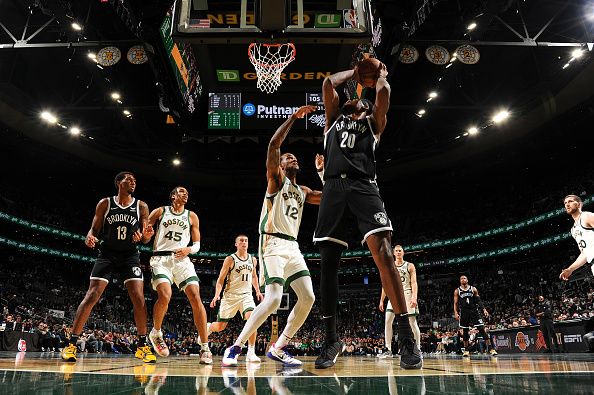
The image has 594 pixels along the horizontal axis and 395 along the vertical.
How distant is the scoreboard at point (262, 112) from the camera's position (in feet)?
33.9

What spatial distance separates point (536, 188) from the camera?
27.2m

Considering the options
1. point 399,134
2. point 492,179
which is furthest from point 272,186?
point 492,179

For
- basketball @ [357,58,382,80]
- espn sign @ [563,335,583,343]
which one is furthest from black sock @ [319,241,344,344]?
espn sign @ [563,335,583,343]

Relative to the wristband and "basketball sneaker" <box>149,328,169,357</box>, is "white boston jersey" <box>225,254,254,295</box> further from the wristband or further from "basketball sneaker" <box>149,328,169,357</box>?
"basketball sneaker" <box>149,328,169,357</box>

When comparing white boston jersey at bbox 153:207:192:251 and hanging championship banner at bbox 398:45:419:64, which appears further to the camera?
hanging championship banner at bbox 398:45:419:64

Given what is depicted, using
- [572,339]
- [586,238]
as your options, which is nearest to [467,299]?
[572,339]

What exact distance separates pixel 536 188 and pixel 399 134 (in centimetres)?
1199

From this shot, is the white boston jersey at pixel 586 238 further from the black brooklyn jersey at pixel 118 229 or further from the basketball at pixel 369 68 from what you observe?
the black brooklyn jersey at pixel 118 229

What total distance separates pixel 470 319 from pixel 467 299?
1.67ft

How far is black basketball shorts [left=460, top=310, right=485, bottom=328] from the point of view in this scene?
1124 cm

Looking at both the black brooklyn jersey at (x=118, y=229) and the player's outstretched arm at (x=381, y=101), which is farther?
the black brooklyn jersey at (x=118, y=229)

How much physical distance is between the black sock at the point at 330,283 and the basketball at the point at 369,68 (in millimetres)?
1508

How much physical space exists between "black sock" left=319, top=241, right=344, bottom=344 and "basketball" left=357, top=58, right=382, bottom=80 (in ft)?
4.95

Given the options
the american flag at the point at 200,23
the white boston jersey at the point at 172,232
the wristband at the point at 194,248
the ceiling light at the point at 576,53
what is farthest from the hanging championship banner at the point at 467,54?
the wristband at the point at 194,248
